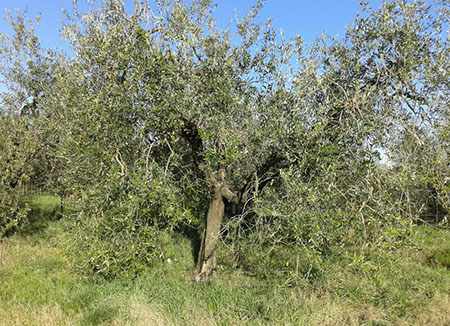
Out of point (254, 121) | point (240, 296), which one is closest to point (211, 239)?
point (240, 296)

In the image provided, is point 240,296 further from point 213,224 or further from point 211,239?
point 213,224

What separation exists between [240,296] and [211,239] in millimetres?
1416

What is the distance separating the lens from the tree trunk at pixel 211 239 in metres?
6.57

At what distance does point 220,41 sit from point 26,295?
5695 millimetres

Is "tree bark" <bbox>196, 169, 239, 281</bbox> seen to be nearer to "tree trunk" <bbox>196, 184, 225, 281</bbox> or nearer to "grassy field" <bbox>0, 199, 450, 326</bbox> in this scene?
"tree trunk" <bbox>196, 184, 225, 281</bbox>

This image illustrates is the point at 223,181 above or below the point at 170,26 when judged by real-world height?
below

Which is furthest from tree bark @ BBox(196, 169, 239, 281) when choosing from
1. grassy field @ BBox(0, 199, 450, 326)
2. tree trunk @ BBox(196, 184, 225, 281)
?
grassy field @ BBox(0, 199, 450, 326)

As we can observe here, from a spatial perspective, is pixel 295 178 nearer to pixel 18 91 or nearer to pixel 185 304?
pixel 185 304

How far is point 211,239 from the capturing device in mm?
6527

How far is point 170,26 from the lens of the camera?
5.89 meters

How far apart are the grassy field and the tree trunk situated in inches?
10.8

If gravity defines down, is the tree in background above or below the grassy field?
above

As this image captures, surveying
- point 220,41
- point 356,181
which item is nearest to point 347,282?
point 356,181

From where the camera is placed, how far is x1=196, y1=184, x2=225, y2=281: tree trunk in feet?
21.6
